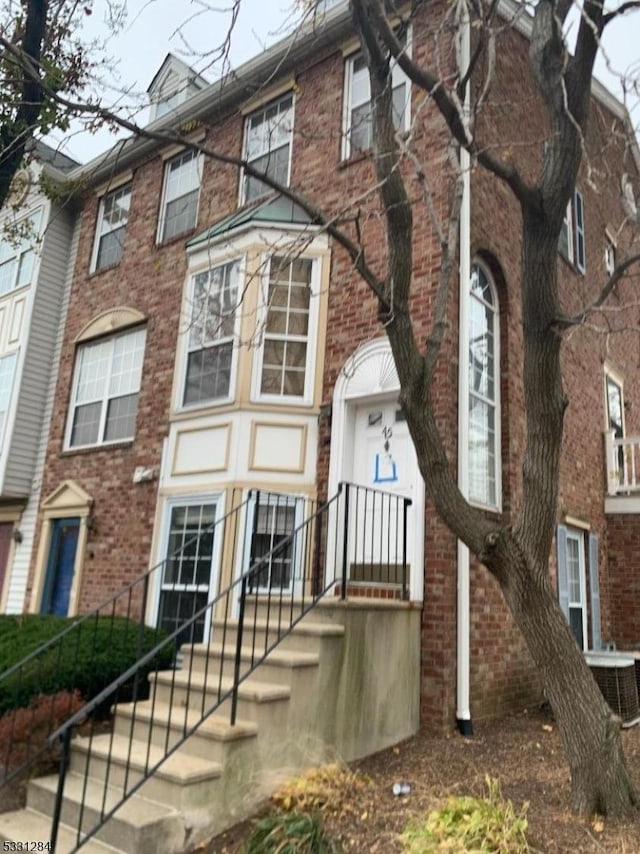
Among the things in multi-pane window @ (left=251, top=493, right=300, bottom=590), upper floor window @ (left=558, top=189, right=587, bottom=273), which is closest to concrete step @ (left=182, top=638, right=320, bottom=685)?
multi-pane window @ (left=251, top=493, right=300, bottom=590)

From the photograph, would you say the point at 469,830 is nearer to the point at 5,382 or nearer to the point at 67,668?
the point at 67,668

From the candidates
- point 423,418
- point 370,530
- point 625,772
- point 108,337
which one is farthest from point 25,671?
point 108,337

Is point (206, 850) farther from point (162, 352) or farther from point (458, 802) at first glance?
point (162, 352)

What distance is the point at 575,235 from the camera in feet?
35.9

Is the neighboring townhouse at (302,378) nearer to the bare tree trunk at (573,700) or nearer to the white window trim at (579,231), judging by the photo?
the white window trim at (579,231)

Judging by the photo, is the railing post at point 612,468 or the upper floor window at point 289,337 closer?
the upper floor window at point 289,337

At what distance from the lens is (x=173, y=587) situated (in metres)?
8.29

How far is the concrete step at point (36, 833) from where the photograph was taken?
4109 millimetres

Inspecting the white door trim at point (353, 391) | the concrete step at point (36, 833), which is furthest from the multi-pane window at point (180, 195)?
the concrete step at point (36, 833)

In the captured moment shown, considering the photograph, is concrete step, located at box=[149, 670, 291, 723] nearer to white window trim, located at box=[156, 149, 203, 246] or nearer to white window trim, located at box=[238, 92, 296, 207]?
white window trim, located at box=[238, 92, 296, 207]

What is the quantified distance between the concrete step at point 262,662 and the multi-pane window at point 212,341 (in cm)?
350

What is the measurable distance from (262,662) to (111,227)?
9.07m

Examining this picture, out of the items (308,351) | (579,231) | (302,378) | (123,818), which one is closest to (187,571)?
(302,378)

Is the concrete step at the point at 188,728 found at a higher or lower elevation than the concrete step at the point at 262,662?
lower
